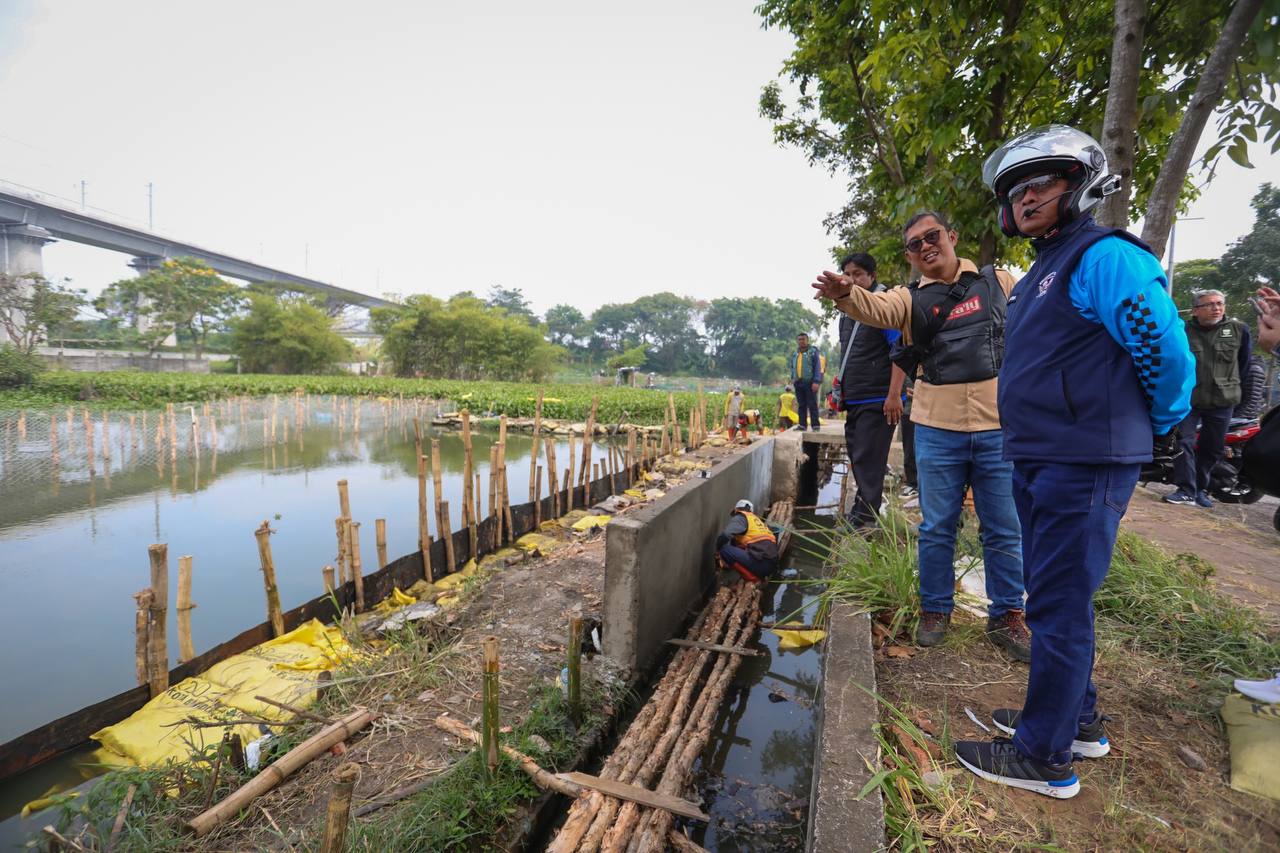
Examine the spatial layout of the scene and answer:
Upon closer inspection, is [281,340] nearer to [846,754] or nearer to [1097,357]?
[846,754]

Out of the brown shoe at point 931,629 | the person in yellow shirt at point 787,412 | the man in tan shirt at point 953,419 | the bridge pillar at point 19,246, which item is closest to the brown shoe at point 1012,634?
the man in tan shirt at point 953,419

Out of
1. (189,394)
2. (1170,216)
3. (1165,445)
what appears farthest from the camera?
(189,394)

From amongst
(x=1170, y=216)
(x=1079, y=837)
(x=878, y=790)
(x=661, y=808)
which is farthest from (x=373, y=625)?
(x=1170, y=216)

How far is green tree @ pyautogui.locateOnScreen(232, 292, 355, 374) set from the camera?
3806cm

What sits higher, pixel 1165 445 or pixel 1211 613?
pixel 1165 445

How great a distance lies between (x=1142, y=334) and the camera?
4.68ft

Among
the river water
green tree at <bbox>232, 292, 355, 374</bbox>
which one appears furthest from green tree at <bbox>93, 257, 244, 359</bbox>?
the river water

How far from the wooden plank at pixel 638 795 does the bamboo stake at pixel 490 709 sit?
31cm

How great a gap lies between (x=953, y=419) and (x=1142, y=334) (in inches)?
41.9

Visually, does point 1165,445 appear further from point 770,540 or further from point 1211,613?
point 770,540

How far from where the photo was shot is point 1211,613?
2.66m

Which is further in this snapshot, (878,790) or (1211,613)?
(1211,613)

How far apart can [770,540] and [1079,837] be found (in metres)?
3.12

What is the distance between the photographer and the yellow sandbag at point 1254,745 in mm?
1695
